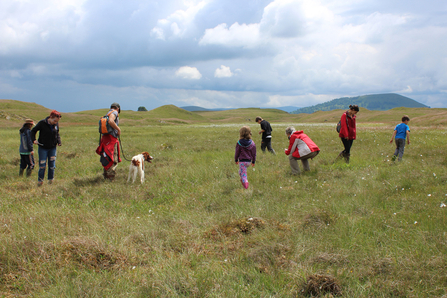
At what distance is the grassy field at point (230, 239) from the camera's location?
316 centimetres

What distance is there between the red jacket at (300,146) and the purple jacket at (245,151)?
1662mm

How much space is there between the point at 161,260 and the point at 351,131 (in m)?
8.77

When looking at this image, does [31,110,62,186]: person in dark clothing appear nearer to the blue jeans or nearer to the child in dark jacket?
the blue jeans

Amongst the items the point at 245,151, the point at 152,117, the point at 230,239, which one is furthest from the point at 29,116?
the point at 230,239

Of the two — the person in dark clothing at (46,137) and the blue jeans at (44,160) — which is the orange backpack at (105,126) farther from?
the blue jeans at (44,160)

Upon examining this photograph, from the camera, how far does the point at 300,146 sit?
332 inches

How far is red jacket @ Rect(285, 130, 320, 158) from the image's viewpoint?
8273mm

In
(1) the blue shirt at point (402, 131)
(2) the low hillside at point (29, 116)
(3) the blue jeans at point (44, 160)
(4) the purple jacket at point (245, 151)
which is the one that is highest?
(2) the low hillside at point (29, 116)

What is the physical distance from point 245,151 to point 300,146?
85.1 inches

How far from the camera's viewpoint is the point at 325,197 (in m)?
6.23

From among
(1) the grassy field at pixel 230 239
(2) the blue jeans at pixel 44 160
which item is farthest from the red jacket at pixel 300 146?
(2) the blue jeans at pixel 44 160

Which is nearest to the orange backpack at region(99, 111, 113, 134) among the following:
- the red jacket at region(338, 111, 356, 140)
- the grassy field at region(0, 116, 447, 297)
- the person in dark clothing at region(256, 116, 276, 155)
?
the grassy field at region(0, 116, 447, 297)

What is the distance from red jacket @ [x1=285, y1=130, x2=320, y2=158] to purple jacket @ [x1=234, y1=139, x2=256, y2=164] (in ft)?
5.45

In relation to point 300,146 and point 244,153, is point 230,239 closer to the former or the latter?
point 244,153
